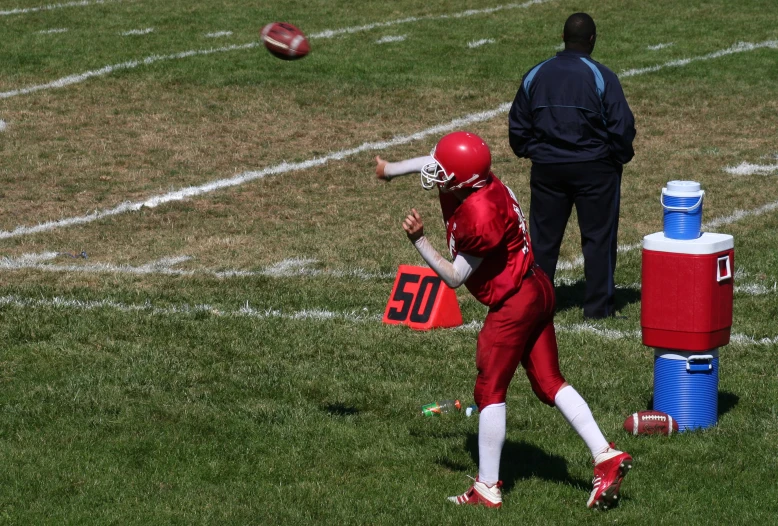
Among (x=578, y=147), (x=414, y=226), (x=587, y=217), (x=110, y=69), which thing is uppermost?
(x=414, y=226)

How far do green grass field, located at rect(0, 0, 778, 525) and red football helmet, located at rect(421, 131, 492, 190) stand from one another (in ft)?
4.82

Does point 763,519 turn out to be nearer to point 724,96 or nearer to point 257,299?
point 257,299

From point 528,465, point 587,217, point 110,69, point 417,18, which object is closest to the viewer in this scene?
point 528,465

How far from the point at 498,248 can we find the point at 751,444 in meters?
1.87

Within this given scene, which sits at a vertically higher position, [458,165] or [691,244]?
[458,165]

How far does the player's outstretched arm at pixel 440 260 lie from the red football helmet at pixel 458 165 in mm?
215

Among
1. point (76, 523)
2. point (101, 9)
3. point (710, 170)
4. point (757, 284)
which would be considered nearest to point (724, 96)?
point (710, 170)

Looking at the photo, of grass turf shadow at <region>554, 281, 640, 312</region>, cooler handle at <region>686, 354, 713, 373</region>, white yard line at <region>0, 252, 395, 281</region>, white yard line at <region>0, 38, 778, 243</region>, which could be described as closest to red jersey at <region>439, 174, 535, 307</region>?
cooler handle at <region>686, 354, 713, 373</region>

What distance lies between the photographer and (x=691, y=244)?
644 cm

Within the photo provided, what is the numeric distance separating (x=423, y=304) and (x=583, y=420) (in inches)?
120

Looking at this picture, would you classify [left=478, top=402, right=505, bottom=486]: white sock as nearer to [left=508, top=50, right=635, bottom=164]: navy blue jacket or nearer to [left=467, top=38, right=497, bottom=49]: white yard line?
[left=508, top=50, right=635, bottom=164]: navy blue jacket

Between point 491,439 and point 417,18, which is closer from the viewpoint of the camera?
point 491,439

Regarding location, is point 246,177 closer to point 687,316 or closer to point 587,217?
point 587,217

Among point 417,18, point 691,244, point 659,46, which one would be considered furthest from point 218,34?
point 691,244
